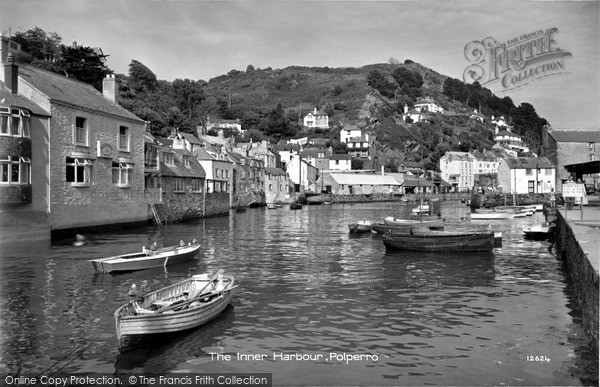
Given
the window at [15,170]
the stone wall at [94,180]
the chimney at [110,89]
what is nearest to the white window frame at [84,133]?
the stone wall at [94,180]

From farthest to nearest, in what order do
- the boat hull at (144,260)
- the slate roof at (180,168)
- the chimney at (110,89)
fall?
1. the slate roof at (180,168)
2. the chimney at (110,89)
3. the boat hull at (144,260)

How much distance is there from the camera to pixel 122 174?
45.8m

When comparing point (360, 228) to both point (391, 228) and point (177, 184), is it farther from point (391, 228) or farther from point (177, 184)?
point (177, 184)

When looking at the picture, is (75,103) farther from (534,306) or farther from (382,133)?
(382,133)

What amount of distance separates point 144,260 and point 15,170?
1377cm

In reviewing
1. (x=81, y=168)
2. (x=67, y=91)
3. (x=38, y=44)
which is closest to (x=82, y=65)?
(x=38, y=44)

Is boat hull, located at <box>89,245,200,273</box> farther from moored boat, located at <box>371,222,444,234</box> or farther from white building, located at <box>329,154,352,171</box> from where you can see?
white building, located at <box>329,154,352,171</box>

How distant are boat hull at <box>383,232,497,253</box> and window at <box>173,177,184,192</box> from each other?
31.9m

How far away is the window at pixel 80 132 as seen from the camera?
40.2 metres

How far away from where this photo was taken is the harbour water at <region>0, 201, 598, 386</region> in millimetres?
13039

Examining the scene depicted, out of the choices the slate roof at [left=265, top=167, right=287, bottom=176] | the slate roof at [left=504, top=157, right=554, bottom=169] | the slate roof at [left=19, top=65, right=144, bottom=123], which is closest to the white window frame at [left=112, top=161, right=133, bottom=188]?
the slate roof at [left=19, top=65, right=144, bottom=123]

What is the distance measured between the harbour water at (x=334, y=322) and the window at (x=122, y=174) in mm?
14438

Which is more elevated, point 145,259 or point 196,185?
point 196,185

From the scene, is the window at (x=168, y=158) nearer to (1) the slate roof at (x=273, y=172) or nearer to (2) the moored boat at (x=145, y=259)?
(2) the moored boat at (x=145, y=259)
